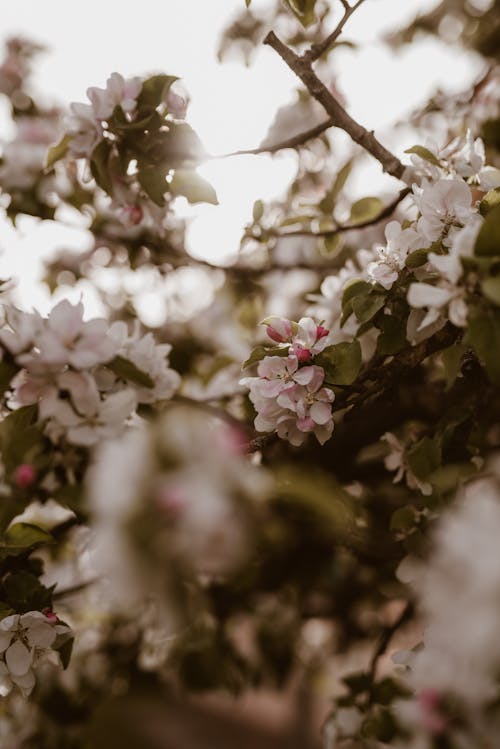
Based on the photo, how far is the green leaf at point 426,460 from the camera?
3.01 ft

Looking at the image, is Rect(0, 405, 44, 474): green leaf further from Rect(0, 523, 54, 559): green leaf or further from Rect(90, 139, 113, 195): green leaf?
Rect(90, 139, 113, 195): green leaf

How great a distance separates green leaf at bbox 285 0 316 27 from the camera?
3.69 feet

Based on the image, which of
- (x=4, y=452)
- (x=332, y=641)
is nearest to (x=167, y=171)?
(x=4, y=452)

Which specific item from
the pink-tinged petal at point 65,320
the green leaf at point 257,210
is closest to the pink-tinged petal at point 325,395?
the pink-tinged petal at point 65,320

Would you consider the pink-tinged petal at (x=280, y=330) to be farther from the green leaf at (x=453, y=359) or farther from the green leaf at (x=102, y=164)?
the green leaf at (x=102, y=164)

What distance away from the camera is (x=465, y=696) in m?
0.57

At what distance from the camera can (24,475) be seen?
0.80 metres

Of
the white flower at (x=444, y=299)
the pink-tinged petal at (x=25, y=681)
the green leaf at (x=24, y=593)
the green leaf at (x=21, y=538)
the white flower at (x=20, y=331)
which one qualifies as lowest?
the pink-tinged petal at (x=25, y=681)

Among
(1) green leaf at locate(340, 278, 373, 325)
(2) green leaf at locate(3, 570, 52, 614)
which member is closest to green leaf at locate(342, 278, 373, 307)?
(1) green leaf at locate(340, 278, 373, 325)

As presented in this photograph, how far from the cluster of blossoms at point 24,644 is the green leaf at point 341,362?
0.47 meters

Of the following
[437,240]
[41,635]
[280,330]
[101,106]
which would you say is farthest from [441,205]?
[41,635]

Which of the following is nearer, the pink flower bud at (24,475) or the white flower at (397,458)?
the pink flower bud at (24,475)

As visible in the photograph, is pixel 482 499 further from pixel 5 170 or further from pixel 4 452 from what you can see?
pixel 5 170

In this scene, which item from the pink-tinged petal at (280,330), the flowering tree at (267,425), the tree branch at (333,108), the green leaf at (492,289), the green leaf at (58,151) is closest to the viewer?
the flowering tree at (267,425)
